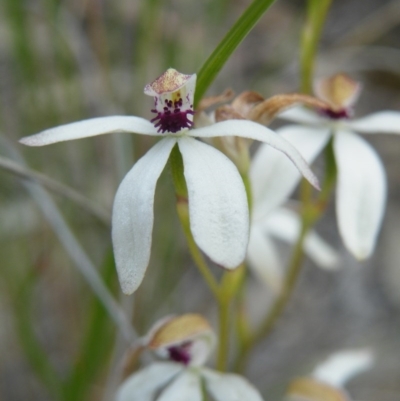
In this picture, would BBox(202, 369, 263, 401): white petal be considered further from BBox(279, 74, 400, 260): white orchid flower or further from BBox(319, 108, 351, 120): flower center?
BBox(319, 108, 351, 120): flower center

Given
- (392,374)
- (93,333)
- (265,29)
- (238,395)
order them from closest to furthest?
(238,395) → (93,333) → (392,374) → (265,29)

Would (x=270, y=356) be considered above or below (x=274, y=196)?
above

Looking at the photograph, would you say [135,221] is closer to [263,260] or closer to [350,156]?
[350,156]

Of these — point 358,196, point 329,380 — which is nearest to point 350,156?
point 358,196

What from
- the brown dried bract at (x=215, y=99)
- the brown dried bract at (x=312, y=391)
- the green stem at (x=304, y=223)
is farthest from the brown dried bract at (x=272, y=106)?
the brown dried bract at (x=312, y=391)

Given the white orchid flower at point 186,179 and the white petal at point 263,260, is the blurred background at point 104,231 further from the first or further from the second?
the white orchid flower at point 186,179

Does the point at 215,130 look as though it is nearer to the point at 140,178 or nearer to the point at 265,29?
the point at 140,178

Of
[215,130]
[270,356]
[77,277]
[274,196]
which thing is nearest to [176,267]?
[77,277]
